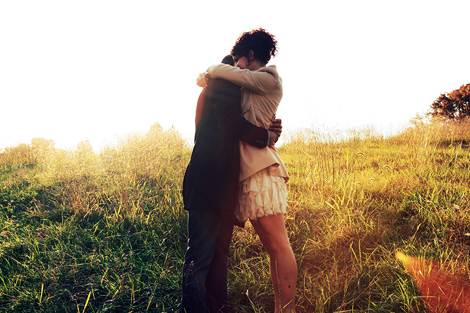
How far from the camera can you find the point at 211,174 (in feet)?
5.80

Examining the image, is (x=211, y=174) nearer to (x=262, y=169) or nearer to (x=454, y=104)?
(x=262, y=169)

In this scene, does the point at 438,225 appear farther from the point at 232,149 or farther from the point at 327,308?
the point at 232,149

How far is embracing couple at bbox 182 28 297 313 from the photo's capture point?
1728mm

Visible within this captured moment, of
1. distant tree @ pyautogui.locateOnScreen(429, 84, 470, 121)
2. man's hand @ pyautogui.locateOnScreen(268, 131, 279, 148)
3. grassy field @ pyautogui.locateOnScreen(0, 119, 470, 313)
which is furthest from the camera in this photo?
distant tree @ pyautogui.locateOnScreen(429, 84, 470, 121)

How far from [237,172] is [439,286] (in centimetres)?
153

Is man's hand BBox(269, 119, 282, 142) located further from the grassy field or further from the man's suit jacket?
the grassy field

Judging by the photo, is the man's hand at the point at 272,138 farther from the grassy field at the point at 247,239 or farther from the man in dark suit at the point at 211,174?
the grassy field at the point at 247,239

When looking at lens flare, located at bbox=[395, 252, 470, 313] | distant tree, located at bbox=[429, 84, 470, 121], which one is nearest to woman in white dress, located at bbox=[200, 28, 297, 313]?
lens flare, located at bbox=[395, 252, 470, 313]

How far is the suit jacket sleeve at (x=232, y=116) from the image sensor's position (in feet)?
5.67

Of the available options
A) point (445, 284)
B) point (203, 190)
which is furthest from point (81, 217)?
point (445, 284)

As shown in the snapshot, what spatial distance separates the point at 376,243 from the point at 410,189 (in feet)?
4.37

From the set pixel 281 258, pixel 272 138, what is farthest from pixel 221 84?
pixel 281 258

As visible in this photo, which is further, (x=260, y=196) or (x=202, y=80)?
(x=202, y=80)

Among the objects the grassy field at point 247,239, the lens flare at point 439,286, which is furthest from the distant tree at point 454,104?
the lens flare at point 439,286
